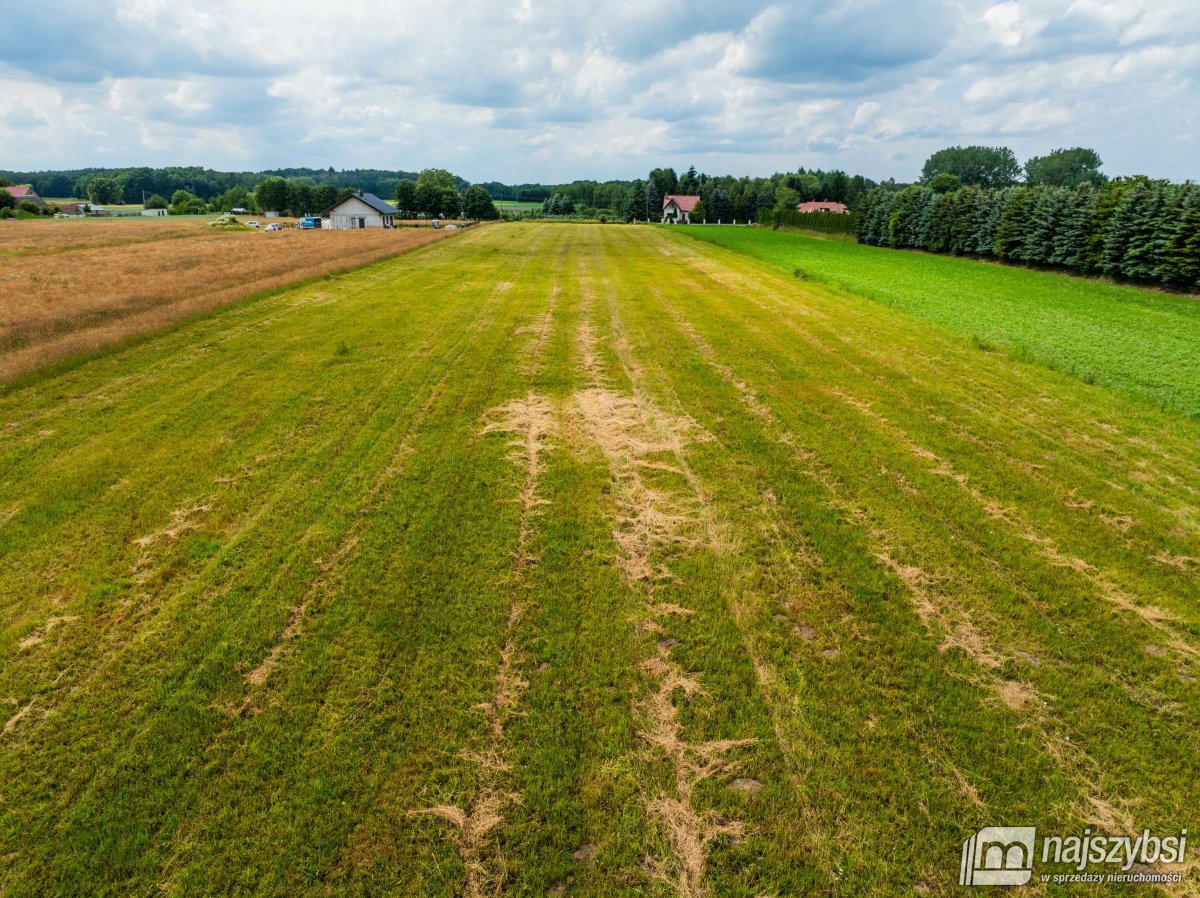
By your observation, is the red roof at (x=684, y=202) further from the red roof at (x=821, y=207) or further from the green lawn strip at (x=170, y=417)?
the green lawn strip at (x=170, y=417)

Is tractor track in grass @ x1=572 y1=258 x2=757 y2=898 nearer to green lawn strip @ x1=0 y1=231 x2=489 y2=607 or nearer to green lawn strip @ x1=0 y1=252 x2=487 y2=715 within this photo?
green lawn strip @ x1=0 y1=252 x2=487 y2=715

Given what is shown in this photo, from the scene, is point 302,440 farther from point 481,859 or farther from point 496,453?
point 481,859

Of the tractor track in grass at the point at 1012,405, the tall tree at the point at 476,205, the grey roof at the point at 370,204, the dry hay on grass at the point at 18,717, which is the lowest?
the dry hay on grass at the point at 18,717

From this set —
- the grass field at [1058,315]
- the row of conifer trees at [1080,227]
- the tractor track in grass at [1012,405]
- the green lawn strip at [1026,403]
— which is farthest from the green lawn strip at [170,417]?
the row of conifer trees at [1080,227]

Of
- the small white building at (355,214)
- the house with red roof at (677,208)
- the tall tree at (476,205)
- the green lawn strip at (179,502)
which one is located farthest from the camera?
the house with red roof at (677,208)

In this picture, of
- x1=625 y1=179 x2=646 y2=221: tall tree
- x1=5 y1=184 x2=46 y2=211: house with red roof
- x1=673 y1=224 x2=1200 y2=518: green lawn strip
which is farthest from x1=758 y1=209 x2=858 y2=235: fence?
x1=5 y1=184 x2=46 y2=211: house with red roof

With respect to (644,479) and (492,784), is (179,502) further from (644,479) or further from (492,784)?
(644,479)
